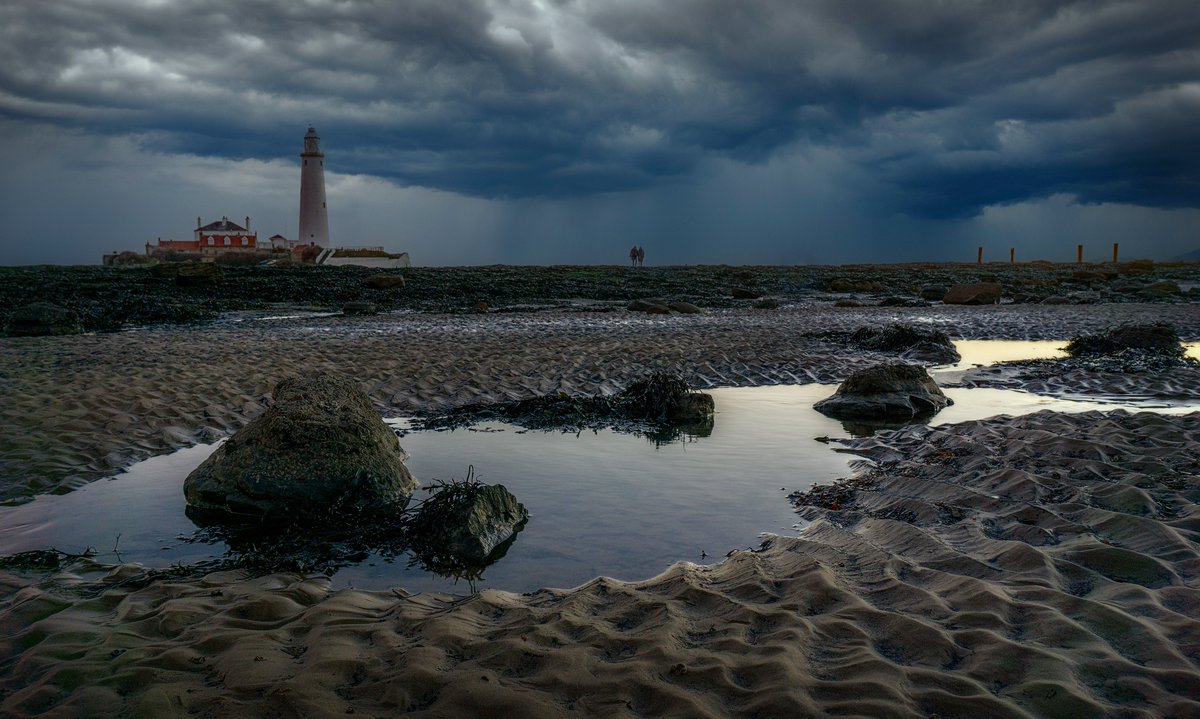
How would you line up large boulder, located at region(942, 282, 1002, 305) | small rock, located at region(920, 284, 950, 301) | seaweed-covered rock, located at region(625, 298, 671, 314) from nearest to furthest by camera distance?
seaweed-covered rock, located at region(625, 298, 671, 314) → large boulder, located at region(942, 282, 1002, 305) → small rock, located at region(920, 284, 950, 301)

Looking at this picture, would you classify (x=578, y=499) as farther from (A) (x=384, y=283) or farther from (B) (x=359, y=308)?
(A) (x=384, y=283)

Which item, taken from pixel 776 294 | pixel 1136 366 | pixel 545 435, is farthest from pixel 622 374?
pixel 776 294

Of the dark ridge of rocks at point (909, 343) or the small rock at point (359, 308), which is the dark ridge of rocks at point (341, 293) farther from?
the dark ridge of rocks at point (909, 343)

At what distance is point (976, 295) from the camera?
33.0 meters

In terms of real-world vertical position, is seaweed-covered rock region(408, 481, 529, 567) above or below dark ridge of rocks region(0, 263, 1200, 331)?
below

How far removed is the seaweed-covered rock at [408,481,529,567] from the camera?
18.7 ft

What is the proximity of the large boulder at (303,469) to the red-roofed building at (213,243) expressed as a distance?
77.1 meters

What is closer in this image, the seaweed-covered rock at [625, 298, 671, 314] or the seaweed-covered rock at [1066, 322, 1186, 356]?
the seaweed-covered rock at [1066, 322, 1186, 356]

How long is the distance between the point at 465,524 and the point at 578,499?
4.97ft

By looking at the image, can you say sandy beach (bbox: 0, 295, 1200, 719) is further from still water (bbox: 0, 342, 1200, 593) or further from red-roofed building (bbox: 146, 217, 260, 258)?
red-roofed building (bbox: 146, 217, 260, 258)

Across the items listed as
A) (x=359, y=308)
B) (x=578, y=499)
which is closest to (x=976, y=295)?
(x=359, y=308)

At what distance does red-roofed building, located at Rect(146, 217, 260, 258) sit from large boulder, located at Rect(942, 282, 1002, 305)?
2605 inches

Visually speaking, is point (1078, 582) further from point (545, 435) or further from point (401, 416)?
point (401, 416)

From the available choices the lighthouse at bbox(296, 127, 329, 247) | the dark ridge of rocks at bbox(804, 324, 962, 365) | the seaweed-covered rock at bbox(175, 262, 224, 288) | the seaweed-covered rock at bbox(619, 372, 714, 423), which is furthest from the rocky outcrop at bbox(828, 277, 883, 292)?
the lighthouse at bbox(296, 127, 329, 247)
